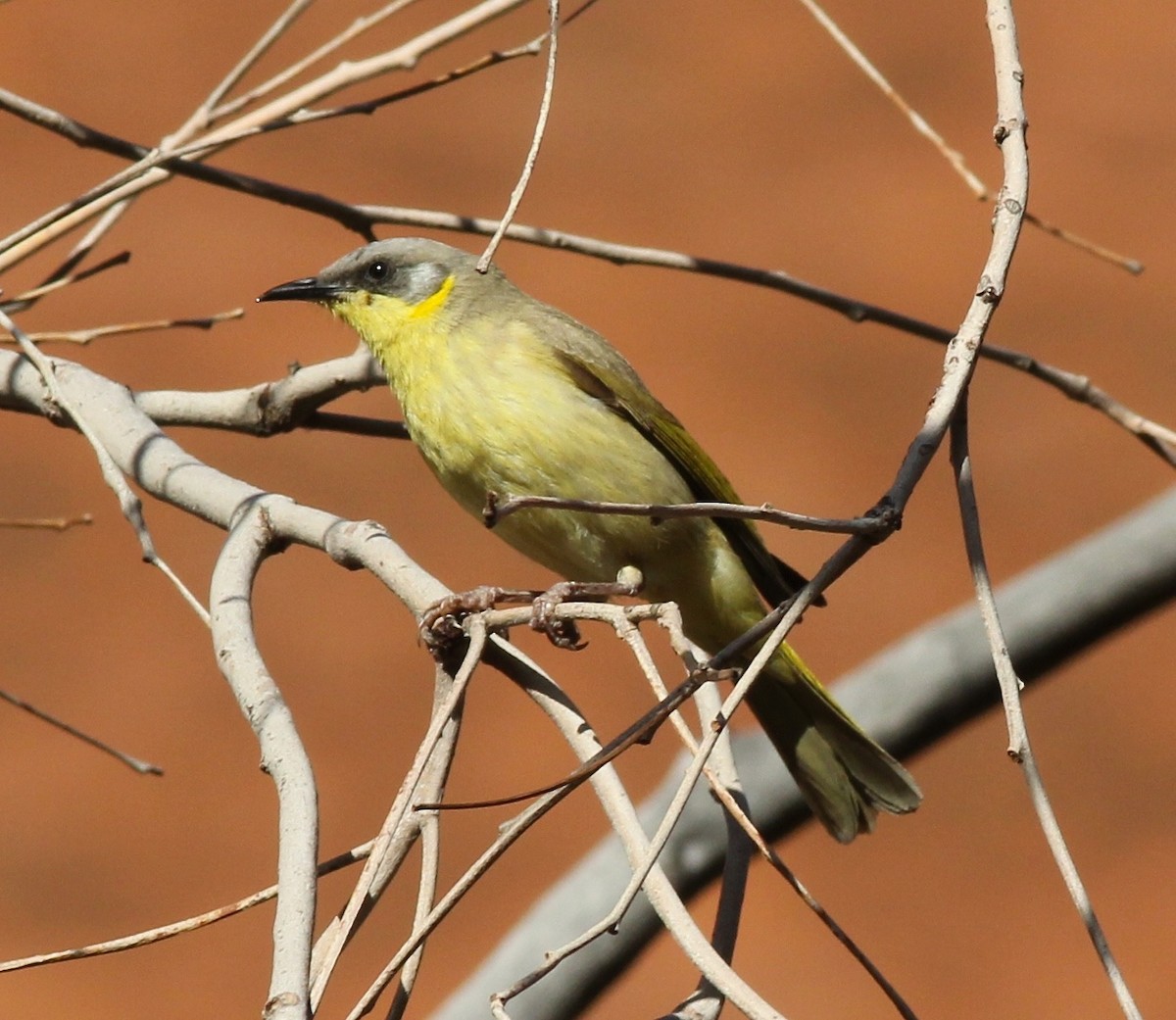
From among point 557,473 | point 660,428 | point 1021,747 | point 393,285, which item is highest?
point 393,285

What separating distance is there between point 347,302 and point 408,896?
4.36 m

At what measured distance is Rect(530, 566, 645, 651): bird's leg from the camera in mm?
2059

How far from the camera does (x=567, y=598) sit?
3027 mm

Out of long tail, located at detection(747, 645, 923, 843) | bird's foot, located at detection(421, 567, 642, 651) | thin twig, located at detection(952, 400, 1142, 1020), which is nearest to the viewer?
thin twig, located at detection(952, 400, 1142, 1020)

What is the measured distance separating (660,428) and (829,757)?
89cm

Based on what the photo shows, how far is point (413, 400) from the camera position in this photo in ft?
11.8

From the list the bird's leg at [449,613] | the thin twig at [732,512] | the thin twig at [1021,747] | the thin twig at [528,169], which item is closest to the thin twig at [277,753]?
the bird's leg at [449,613]

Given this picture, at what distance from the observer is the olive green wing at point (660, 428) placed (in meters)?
3.86

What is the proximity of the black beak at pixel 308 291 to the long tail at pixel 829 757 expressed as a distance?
138cm

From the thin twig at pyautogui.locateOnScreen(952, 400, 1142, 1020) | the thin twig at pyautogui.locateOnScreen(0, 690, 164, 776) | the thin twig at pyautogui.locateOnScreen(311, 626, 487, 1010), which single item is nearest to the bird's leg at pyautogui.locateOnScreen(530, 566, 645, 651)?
A: the thin twig at pyautogui.locateOnScreen(311, 626, 487, 1010)

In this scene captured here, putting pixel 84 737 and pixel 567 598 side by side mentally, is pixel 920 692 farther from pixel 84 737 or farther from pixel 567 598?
pixel 84 737

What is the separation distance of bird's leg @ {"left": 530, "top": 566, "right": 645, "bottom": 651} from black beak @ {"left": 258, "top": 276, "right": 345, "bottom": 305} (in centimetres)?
98

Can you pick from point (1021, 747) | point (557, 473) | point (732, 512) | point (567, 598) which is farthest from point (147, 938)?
point (557, 473)

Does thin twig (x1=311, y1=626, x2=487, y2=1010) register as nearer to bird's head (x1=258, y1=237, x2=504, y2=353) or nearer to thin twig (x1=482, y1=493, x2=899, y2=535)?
thin twig (x1=482, y1=493, x2=899, y2=535)
